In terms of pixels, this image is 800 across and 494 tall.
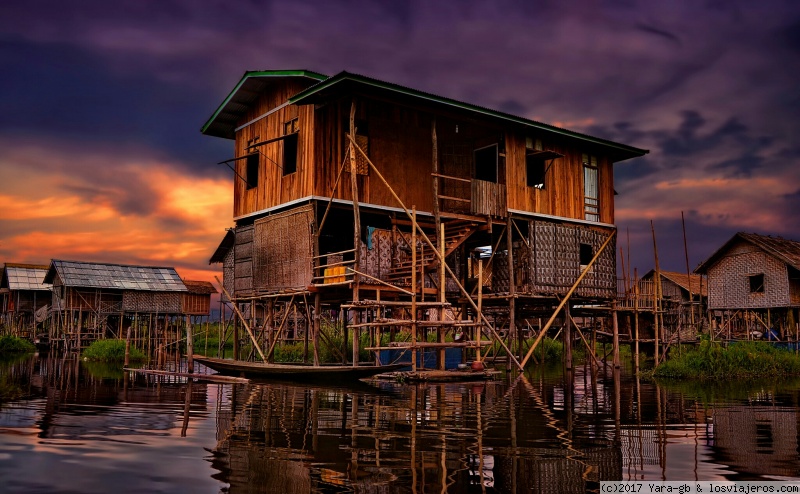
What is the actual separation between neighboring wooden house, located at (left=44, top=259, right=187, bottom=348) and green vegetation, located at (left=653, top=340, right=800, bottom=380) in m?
28.8

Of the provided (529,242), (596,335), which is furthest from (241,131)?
(596,335)

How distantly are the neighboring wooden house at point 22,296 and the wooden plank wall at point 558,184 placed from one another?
36130 mm

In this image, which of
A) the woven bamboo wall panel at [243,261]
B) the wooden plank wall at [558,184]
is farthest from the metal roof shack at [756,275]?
the woven bamboo wall panel at [243,261]

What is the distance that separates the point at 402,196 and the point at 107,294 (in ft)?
90.9

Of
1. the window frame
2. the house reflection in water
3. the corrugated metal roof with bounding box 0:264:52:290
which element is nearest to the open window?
the window frame

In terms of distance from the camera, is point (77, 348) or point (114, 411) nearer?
point (114, 411)

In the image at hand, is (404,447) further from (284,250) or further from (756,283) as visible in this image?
(756,283)

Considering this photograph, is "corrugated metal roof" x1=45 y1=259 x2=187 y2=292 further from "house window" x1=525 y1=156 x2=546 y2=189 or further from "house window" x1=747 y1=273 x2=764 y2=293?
"house window" x1=747 y1=273 x2=764 y2=293

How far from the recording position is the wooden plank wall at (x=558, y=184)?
21906mm

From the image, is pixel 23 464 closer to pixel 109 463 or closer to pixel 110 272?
pixel 109 463

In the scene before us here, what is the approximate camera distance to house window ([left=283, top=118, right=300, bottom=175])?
2003cm

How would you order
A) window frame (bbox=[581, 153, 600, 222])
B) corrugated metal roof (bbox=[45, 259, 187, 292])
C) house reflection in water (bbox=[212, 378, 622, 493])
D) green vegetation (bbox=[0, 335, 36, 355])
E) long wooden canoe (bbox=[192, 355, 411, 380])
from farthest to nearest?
corrugated metal roof (bbox=[45, 259, 187, 292]) < green vegetation (bbox=[0, 335, 36, 355]) < window frame (bbox=[581, 153, 600, 222]) < long wooden canoe (bbox=[192, 355, 411, 380]) < house reflection in water (bbox=[212, 378, 622, 493])

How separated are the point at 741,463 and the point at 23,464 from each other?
7459 mm

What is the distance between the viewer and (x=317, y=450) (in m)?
8.04
